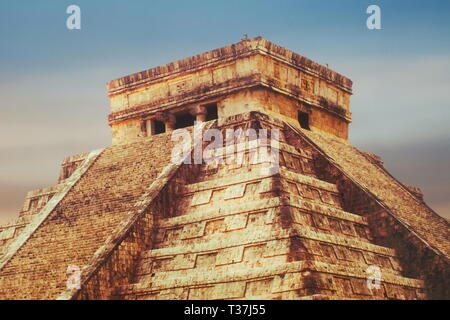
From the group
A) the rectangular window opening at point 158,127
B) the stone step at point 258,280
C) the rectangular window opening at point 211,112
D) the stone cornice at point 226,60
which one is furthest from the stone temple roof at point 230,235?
the rectangular window opening at point 158,127

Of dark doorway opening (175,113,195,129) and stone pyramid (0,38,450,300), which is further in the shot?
dark doorway opening (175,113,195,129)

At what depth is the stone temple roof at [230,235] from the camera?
16734 mm

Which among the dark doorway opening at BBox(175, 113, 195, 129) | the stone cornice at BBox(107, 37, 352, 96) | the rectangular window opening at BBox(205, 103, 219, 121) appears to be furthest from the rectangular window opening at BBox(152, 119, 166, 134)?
the rectangular window opening at BBox(205, 103, 219, 121)

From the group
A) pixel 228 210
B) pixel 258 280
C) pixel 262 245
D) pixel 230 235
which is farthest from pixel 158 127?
pixel 258 280

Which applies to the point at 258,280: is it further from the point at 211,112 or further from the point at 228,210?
the point at 211,112

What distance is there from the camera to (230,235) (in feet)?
57.8

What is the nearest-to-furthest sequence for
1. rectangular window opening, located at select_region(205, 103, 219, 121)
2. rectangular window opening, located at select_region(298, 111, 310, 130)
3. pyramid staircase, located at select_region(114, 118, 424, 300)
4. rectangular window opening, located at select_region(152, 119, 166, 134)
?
pyramid staircase, located at select_region(114, 118, 424, 300) → rectangular window opening, located at select_region(205, 103, 219, 121) → rectangular window opening, located at select_region(298, 111, 310, 130) → rectangular window opening, located at select_region(152, 119, 166, 134)

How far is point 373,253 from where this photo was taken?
59.8 feet

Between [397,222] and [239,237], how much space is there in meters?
3.50

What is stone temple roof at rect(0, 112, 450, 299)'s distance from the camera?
16734 mm

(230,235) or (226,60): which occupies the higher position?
(226,60)

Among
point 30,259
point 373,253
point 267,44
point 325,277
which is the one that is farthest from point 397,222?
point 30,259

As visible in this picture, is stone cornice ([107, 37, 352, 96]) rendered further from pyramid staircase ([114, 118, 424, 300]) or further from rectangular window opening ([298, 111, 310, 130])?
pyramid staircase ([114, 118, 424, 300])

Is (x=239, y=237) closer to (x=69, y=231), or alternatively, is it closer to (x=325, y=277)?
(x=325, y=277)
